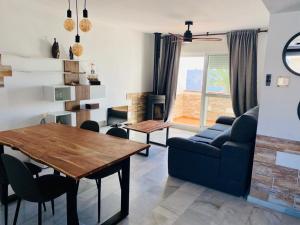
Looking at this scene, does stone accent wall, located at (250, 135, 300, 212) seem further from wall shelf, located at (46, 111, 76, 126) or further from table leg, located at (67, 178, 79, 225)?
wall shelf, located at (46, 111, 76, 126)

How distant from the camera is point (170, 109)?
612 centimetres

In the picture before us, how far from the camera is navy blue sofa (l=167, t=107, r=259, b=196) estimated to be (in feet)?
8.93

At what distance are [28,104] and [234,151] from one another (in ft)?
10.2

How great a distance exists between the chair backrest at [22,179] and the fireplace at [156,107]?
4383mm

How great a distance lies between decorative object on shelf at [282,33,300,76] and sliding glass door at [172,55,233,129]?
306 cm

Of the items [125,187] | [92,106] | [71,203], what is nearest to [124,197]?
[125,187]

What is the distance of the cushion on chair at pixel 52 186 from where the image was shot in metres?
1.82

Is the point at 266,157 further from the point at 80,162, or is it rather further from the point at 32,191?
the point at 32,191

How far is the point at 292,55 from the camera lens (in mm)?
2291

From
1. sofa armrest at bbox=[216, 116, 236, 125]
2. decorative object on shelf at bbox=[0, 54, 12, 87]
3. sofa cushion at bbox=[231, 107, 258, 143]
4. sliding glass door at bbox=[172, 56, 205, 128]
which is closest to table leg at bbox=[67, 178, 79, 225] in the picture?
sofa cushion at bbox=[231, 107, 258, 143]

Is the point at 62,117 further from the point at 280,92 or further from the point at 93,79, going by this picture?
the point at 280,92

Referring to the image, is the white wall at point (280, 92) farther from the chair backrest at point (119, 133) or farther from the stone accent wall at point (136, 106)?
the stone accent wall at point (136, 106)

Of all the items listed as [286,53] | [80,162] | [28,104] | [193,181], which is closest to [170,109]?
[193,181]

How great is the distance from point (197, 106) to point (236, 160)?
385 centimetres
